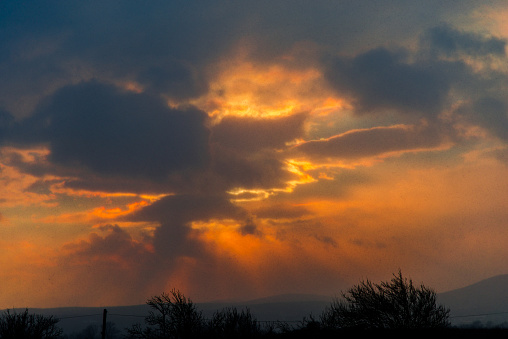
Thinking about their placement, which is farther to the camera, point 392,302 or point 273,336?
point 273,336

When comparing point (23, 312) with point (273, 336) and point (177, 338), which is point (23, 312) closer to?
point (177, 338)

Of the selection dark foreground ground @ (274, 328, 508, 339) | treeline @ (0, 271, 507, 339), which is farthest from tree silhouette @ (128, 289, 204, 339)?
dark foreground ground @ (274, 328, 508, 339)

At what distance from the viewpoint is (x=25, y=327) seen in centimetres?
5434

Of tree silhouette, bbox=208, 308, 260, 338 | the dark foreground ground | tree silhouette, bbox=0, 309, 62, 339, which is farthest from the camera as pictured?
tree silhouette, bbox=208, 308, 260, 338

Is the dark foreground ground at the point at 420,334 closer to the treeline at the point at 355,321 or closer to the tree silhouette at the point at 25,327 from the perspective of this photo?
the treeline at the point at 355,321

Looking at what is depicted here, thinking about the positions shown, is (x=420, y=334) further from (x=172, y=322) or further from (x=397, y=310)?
(x=172, y=322)

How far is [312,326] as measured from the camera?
173 feet

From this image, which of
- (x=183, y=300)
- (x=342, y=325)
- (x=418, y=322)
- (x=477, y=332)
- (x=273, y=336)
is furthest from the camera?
(x=183, y=300)

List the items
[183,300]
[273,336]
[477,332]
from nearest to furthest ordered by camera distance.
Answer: [477,332] < [273,336] < [183,300]

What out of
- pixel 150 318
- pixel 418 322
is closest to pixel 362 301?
pixel 418 322

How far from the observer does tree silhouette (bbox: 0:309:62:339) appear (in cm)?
5259

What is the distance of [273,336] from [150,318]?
592 inches

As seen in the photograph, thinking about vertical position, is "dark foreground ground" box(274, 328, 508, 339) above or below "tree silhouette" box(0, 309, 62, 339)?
below

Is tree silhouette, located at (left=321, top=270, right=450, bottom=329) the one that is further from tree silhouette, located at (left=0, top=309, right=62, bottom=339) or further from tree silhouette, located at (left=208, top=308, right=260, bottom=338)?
tree silhouette, located at (left=0, top=309, right=62, bottom=339)
